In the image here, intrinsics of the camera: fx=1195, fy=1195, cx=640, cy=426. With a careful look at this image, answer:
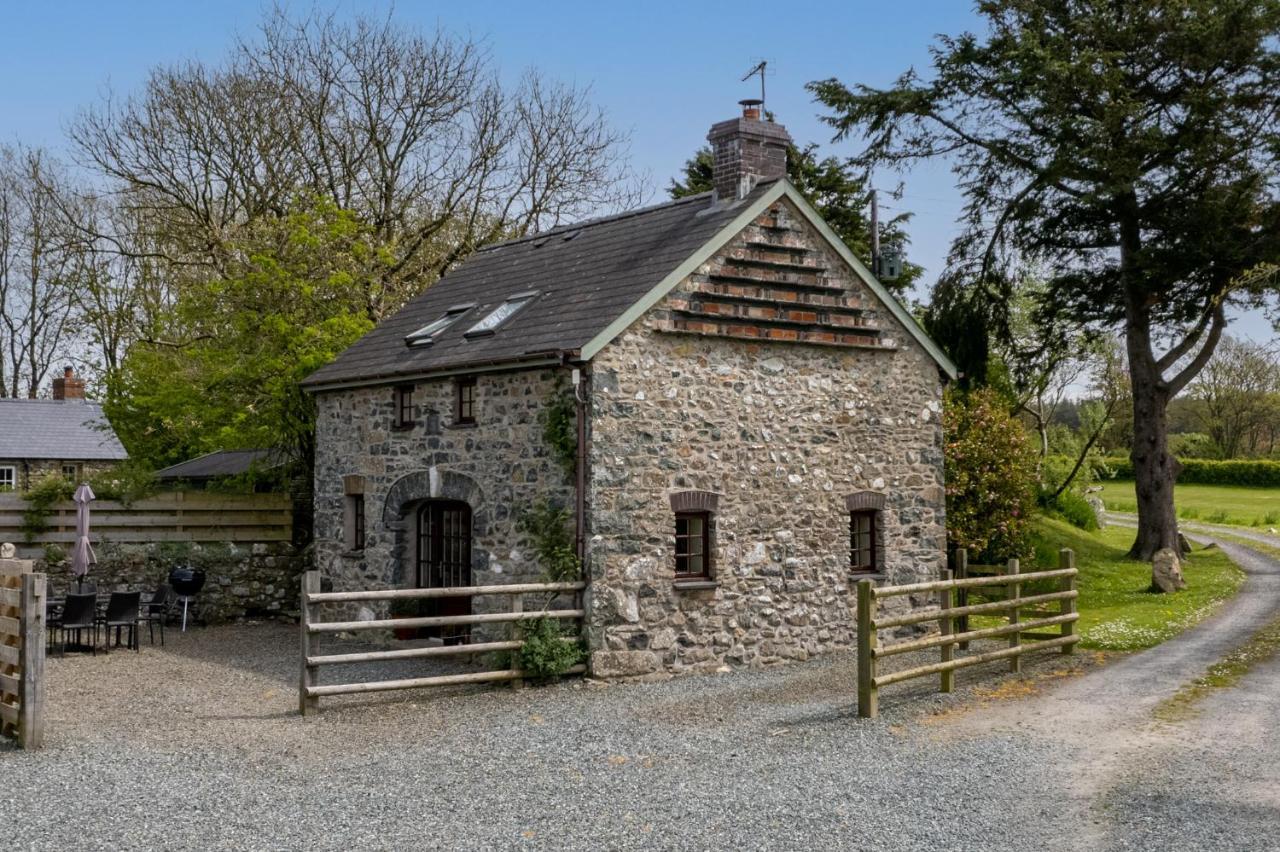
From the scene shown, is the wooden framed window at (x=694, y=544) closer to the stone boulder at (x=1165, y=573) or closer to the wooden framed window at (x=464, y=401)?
the wooden framed window at (x=464, y=401)

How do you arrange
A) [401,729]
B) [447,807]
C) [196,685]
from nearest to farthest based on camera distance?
1. [447,807]
2. [401,729]
3. [196,685]

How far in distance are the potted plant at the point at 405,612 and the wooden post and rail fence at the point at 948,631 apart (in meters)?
6.86

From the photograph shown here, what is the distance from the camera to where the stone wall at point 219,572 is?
66.1 ft

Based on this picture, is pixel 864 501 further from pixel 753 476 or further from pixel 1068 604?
pixel 1068 604

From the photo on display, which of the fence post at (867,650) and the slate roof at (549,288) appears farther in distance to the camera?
the slate roof at (549,288)

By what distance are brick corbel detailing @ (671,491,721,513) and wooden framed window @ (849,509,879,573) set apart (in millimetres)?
2682

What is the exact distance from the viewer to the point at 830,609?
16281 mm

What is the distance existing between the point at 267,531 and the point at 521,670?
9354mm

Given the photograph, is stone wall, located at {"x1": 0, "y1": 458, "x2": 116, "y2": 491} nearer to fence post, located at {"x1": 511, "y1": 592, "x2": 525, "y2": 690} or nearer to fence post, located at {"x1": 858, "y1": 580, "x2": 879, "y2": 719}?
fence post, located at {"x1": 511, "y1": 592, "x2": 525, "y2": 690}

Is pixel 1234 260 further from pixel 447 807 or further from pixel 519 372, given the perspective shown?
pixel 447 807

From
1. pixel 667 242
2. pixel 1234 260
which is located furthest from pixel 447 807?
pixel 1234 260

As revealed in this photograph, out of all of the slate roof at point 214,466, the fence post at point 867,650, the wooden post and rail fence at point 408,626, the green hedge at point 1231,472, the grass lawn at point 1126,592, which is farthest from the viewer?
the green hedge at point 1231,472

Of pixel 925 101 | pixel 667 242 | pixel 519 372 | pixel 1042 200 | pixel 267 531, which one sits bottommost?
pixel 267 531

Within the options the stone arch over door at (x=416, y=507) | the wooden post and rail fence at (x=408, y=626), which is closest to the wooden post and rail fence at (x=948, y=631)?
the wooden post and rail fence at (x=408, y=626)
